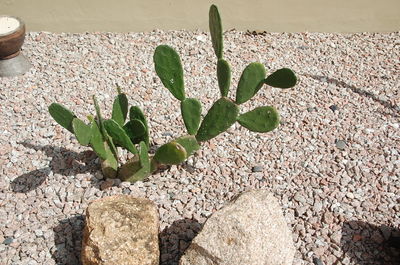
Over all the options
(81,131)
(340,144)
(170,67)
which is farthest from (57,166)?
(340,144)

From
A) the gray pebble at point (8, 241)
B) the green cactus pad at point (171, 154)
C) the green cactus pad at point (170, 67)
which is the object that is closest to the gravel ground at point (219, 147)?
the gray pebble at point (8, 241)

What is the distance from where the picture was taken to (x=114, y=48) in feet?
11.8

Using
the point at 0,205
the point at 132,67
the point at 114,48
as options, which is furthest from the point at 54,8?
the point at 0,205

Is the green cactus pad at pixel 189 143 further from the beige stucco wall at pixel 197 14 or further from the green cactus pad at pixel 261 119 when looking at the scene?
the beige stucco wall at pixel 197 14

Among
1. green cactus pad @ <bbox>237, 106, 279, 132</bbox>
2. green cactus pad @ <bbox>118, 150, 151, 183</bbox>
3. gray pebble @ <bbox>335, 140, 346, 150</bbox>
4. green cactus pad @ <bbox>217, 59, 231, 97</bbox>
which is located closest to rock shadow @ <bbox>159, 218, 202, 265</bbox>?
green cactus pad @ <bbox>118, 150, 151, 183</bbox>

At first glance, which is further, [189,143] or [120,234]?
[189,143]

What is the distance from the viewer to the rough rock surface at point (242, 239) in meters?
1.80

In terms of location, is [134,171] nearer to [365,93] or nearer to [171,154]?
[171,154]

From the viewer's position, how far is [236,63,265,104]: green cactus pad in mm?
2014

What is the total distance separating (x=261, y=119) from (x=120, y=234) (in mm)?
799

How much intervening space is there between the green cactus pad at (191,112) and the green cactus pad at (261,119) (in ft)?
0.67

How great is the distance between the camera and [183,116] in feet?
7.32

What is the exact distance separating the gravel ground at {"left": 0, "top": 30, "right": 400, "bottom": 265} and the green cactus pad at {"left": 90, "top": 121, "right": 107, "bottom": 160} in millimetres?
260

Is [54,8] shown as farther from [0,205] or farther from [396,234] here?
[396,234]
